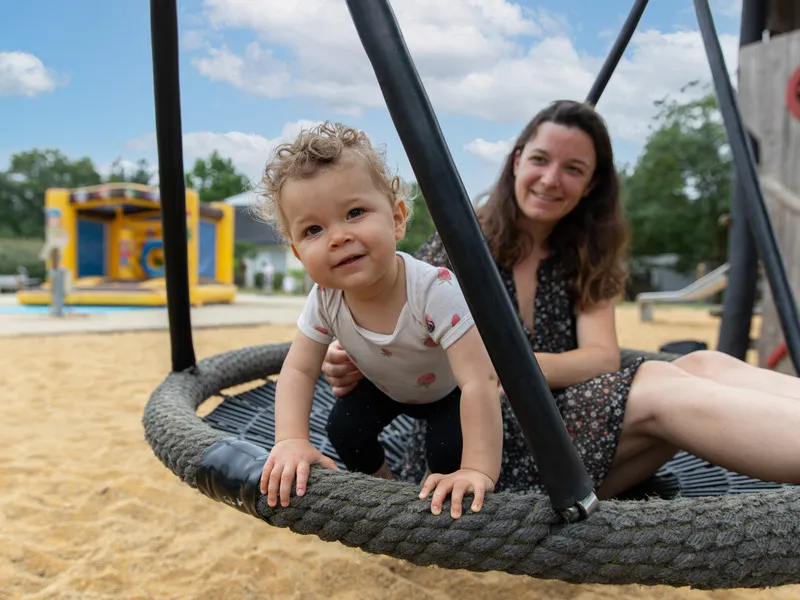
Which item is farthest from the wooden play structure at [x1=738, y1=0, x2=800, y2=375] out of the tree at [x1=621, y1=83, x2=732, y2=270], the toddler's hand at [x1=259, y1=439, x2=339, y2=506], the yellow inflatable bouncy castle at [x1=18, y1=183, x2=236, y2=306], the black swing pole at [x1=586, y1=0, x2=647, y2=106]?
the tree at [x1=621, y1=83, x2=732, y2=270]

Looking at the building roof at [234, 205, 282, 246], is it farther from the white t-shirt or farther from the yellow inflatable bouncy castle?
the white t-shirt

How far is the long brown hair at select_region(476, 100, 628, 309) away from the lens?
3.76 ft

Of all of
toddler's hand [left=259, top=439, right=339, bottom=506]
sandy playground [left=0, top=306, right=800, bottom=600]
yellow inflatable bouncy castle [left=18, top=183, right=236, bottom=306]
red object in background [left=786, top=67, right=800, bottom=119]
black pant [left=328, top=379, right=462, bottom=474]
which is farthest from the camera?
yellow inflatable bouncy castle [left=18, top=183, right=236, bottom=306]

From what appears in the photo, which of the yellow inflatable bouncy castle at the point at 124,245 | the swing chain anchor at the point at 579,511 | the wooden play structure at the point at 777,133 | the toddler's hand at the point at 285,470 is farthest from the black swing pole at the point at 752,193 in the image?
the yellow inflatable bouncy castle at the point at 124,245

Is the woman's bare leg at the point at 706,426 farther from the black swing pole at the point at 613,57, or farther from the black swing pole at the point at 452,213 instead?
the black swing pole at the point at 613,57

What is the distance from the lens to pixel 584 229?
120 centimetres

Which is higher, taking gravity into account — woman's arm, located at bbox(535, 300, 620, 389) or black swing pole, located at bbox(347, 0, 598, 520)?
black swing pole, located at bbox(347, 0, 598, 520)

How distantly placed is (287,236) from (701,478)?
0.85 metres

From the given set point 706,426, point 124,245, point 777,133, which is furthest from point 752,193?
point 124,245

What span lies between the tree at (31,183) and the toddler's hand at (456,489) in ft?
61.5

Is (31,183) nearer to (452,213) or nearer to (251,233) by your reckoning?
(251,233)

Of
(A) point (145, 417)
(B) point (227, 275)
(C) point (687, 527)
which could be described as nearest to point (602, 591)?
(C) point (687, 527)

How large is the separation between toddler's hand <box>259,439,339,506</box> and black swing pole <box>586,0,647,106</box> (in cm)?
117

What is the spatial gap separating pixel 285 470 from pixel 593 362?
24.5 inches
